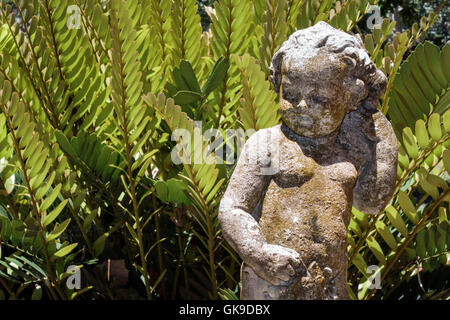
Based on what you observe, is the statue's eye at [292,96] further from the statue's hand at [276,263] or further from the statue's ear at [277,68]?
the statue's hand at [276,263]

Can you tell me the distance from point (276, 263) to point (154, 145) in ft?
3.57

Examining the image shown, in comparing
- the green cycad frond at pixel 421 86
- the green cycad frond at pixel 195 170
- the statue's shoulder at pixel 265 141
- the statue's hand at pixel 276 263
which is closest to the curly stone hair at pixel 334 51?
the statue's shoulder at pixel 265 141

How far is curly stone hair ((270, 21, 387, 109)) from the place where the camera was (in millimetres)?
1499

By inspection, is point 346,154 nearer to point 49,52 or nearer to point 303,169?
point 303,169

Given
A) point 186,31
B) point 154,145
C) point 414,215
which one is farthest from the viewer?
point 186,31

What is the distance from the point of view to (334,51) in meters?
1.50

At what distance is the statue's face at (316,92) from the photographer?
1.49 metres

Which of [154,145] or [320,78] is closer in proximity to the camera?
[320,78]

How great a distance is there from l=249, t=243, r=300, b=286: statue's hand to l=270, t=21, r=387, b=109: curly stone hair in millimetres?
409

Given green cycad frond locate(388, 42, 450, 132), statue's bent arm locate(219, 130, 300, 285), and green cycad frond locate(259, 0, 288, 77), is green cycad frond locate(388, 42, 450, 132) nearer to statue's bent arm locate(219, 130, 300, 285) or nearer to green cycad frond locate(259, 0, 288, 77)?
green cycad frond locate(259, 0, 288, 77)

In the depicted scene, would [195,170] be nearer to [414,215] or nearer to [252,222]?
[252,222]

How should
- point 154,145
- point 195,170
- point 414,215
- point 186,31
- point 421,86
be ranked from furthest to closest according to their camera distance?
point 186,31 < point 154,145 < point 421,86 < point 414,215 < point 195,170

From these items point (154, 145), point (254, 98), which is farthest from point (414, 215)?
point (154, 145)

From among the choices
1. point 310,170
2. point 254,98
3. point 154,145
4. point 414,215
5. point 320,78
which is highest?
point 320,78
